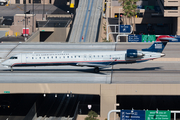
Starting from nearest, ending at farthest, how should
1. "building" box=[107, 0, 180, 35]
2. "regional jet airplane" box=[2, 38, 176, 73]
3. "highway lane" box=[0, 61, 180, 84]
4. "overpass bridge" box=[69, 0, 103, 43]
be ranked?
"highway lane" box=[0, 61, 180, 84]
"regional jet airplane" box=[2, 38, 176, 73]
"overpass bridge" box=[69, 0, 103, 43]
"building" box=[107, 0, 180, 35]

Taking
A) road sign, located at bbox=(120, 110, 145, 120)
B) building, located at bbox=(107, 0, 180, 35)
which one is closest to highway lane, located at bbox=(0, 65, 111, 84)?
road sign, located at bbox=(120, 110, 145, 120)

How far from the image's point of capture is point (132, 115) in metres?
35.5

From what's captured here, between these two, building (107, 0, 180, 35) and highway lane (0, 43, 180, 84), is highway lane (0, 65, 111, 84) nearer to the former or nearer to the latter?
highway lane (0, 43, 180, 84)

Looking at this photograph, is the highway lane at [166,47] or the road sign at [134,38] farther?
the road sign at [134,38]

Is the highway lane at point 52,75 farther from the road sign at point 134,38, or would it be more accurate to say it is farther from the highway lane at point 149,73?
the road sign at point 134,38

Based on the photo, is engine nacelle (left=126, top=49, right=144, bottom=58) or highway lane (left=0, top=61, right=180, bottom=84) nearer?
highway lane (left=0, top=61, right=180, bottom=84)

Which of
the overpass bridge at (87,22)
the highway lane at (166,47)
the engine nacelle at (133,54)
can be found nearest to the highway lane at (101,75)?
the engine nacelle at (133,54)

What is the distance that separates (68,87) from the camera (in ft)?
164

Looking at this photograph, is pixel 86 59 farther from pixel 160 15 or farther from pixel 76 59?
pixel 160 15

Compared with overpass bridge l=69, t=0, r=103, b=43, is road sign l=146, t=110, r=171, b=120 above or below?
below

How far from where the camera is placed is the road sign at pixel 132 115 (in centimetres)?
3540

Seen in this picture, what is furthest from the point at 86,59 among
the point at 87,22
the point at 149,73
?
the point at 87,22

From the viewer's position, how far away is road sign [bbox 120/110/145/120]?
35.4 metres

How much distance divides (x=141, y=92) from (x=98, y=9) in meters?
61.0
